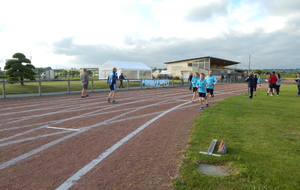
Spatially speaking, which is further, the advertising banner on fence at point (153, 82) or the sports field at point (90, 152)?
the advertising banner on fence at point (153, 82)

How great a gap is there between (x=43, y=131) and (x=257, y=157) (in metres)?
5.13

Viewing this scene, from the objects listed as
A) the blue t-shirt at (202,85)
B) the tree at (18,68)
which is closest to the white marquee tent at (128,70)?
the tree at (18,68)

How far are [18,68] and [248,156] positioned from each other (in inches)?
868

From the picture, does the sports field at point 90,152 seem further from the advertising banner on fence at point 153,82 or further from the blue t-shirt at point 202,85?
the advertising banner on fence at point 153,82

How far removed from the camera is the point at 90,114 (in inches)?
322

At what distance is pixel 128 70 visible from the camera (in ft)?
110

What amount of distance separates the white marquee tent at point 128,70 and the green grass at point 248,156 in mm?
27136

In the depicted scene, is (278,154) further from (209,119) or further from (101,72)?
(101,72)

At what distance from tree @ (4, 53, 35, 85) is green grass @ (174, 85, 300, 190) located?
19.5 metres

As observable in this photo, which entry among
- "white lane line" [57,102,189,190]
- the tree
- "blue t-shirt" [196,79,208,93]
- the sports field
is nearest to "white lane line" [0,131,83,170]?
the sports field

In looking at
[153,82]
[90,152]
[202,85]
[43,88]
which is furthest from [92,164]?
[153,82]

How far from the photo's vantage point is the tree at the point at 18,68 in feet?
67.0

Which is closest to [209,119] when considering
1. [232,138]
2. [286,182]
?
[232,138]

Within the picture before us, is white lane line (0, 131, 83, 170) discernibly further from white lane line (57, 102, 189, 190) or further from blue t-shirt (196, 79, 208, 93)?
blue t-shirt (196, 79, 208, 93)
